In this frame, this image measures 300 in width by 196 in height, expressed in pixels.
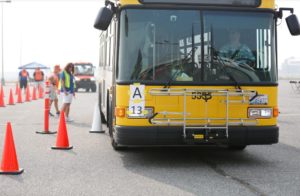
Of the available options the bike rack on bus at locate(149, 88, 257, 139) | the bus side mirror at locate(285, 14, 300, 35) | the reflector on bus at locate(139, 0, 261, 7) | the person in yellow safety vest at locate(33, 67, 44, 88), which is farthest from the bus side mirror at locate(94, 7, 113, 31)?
the person in yellow safety vest at locate(33, 67, 44, 88)

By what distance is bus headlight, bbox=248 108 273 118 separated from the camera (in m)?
8.58

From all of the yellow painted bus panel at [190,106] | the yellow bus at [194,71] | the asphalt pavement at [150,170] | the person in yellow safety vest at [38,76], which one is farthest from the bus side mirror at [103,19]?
the person in yellow safety vest at [38,76]

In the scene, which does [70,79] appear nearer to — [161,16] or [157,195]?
[161,16]

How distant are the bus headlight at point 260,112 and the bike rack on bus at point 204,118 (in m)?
0.08

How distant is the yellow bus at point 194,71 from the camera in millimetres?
8359

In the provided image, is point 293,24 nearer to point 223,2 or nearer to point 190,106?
point 223,2

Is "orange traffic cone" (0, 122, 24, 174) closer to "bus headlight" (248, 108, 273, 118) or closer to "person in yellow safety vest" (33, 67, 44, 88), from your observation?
"bus headlight" (248, 108, 273, 118)

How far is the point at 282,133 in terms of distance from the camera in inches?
537

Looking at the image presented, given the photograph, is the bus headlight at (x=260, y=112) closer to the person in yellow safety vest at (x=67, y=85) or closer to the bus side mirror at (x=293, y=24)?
the bus side mirror at (x=293, y=24)

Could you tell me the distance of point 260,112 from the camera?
8.62 metres

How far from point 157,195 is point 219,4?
11.6ft

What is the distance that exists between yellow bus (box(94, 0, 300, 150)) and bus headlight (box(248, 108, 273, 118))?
0.05 feet

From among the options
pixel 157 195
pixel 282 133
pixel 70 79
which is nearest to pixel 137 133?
pixel 157 195

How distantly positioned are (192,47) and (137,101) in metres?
1.19
